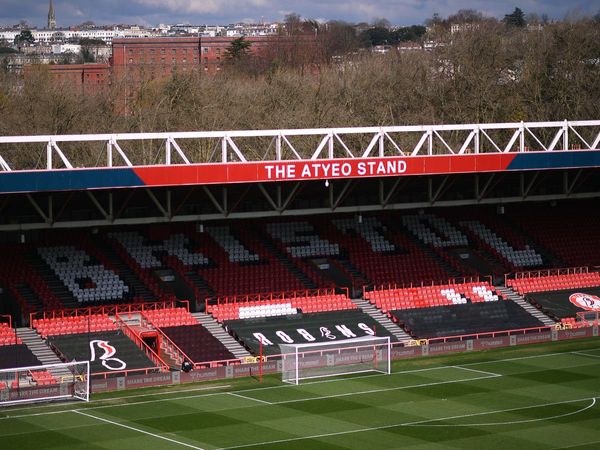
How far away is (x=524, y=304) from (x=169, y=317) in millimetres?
17079

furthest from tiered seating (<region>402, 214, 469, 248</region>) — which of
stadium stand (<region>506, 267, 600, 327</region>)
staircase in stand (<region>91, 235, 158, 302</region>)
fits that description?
staircase in stand (<region>91, 235, 158, 302</region>)

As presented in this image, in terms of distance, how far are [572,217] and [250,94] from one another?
98.5 ft

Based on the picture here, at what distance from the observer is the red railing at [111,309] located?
1794 inches

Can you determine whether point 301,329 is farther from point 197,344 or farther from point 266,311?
point 197,344

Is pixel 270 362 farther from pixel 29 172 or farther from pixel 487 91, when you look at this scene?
pixel 487 91

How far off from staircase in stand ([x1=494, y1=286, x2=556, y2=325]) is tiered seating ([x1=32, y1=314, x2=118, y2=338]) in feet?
62.5

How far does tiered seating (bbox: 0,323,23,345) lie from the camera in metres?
43.2

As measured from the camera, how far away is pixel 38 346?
4353 centimetres

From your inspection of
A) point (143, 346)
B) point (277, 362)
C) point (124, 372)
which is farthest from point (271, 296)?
point (124, 372)

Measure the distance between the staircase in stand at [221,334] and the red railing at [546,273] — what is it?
15.4 m

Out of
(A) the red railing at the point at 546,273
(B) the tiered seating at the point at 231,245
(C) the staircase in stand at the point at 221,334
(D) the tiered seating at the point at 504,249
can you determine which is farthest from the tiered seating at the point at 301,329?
(D) the tiered seating at the point at 504,249

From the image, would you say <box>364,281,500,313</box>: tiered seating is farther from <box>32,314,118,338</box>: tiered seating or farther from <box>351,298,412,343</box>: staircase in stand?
<box>32,314,118,338</box>: tiered seating

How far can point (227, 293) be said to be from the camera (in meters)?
50.6

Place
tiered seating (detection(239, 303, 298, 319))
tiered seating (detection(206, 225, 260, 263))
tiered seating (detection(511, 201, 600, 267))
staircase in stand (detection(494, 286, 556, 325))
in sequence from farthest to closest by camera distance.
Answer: tiered seating (detection(511, 201, 600, 267)) → staircase in stand (detection(494, 286, 556, 325)) → tiered seating (detection(206, 225, 260, 263)) → tiered seating (detection(239, 303, 298, 319))
